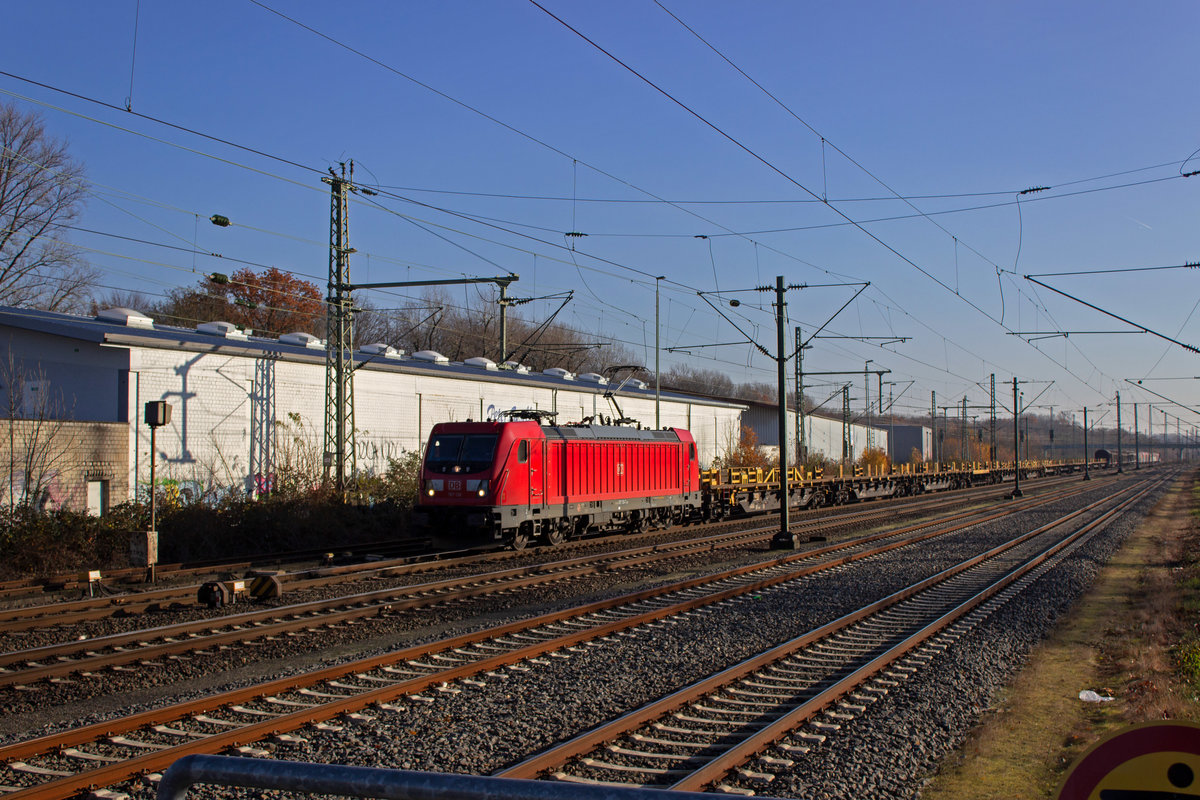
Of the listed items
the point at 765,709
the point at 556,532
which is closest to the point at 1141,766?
the point at 765,709

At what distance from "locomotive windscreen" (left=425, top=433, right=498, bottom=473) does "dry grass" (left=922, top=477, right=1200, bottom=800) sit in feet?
37.2

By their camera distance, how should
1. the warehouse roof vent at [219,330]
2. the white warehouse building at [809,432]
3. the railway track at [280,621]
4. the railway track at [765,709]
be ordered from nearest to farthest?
1. the railway track at [765,709]
2. the railway track at [280,621]
3. the warehouse roof vent at [219,330]
4. the white warehouse building at [809,432]

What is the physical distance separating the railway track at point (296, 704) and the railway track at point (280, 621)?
242cm

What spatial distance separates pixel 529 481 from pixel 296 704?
Result: 1203 centimetres

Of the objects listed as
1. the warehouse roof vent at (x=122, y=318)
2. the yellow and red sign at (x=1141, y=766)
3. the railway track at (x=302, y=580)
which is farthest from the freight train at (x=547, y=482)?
the yellow and red sign at (x=1141, y=766)

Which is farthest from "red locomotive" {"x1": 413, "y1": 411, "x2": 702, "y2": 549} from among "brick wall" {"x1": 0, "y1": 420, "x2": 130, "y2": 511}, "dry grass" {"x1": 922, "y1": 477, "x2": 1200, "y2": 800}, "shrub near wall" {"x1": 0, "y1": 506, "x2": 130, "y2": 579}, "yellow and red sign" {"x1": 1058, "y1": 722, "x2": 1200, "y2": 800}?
"yellow and red sign" {"x1": 1058, "y1": 722, "x2": 1200, "y2": 800}

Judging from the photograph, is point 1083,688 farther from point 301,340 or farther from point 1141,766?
point 301,340

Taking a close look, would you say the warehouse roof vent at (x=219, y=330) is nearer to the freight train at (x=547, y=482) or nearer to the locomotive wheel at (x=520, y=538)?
the freight train at (x=547, y=482)

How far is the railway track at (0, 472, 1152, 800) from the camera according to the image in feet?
19.7

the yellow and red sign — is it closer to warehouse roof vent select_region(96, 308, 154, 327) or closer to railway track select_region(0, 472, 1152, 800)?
railway track select_region(0, 472, 1152, 800)

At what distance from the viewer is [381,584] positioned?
1523 centimetres

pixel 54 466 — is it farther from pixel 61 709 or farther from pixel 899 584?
pixel 899 584

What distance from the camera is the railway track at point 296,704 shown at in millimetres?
6000

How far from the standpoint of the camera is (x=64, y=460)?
65.3 feet
